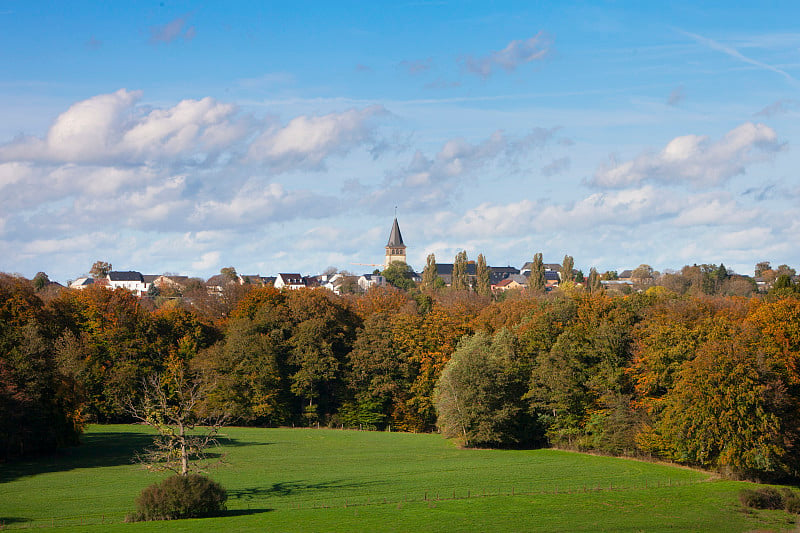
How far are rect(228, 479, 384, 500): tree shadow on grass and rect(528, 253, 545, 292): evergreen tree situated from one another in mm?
101020

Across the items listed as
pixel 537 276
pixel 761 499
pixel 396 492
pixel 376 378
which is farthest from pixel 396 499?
pixel 537 276

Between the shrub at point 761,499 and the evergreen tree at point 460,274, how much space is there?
336 feet

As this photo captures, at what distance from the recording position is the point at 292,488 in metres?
51.9

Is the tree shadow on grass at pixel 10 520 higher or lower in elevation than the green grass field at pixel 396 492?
higher

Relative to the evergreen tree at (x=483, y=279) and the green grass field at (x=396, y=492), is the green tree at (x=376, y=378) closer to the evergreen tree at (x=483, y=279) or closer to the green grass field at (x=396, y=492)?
the green grass field at (x=396, y=492)

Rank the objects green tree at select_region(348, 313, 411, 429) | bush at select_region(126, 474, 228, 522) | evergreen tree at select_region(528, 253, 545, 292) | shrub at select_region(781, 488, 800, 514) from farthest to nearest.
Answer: evergreen tree at select_region(528, 253, 545, 292) → green tree at select_region(348, 313, 411, 429) → shrub at select_region(781, 488, 800, 514) → bush at select_region(126, 474, 228, 522)

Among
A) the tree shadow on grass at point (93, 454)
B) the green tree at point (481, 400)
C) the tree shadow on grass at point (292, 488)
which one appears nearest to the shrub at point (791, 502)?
the tree shadow on grass at point (292, 488)

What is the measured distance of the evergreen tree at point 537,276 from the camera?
506 ft

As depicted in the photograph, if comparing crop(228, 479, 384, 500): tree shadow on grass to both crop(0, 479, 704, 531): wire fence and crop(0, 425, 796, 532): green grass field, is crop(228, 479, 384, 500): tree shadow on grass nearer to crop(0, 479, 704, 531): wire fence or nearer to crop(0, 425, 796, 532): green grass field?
crop(0, 425, 796, 532): green grass field

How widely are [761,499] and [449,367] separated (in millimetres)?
33347

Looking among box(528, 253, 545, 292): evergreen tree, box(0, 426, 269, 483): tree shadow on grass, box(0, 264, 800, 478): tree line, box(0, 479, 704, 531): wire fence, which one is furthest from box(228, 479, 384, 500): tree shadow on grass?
Answer: box(528, 253, 545, 292): evergreen tree

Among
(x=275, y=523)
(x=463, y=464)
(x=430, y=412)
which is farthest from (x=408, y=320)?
(x=275, y=523)

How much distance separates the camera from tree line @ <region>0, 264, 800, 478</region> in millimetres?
58000

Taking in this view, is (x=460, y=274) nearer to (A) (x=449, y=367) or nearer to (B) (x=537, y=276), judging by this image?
(B) (x=537, y=276)
